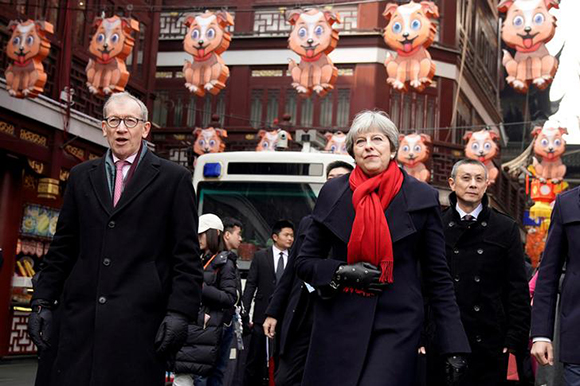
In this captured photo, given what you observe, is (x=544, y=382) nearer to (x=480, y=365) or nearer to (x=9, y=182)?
(x=480, y=365)

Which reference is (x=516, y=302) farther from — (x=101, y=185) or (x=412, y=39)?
(x=412, y=39)

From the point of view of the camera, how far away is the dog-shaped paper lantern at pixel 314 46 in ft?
59.9

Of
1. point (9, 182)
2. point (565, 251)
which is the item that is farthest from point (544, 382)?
point (9, 182)

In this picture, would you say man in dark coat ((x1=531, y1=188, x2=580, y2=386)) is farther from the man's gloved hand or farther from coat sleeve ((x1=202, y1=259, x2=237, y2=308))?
coat sleeve ((x1=202, y1=259, x2=237, y2=308))

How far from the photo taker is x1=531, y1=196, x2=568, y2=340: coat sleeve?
16.7 feet

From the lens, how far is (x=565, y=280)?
5.20 m

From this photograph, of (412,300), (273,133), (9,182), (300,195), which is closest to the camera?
(412,300)

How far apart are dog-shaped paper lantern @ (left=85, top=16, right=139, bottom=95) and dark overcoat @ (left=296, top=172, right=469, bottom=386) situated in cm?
→ 1301

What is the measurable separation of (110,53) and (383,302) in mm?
13742

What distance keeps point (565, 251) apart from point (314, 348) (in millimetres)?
1587

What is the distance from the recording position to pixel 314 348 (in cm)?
484

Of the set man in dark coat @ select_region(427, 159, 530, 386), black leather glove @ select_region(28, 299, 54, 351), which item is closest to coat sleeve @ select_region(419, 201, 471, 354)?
man in dark coat @ select_region(427, 159, 530, 386)

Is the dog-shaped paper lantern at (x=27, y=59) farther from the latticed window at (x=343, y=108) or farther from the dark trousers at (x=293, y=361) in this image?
the latticed window at (x=343, y=108)

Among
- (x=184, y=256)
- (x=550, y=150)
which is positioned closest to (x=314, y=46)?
(x=550, y=150)
